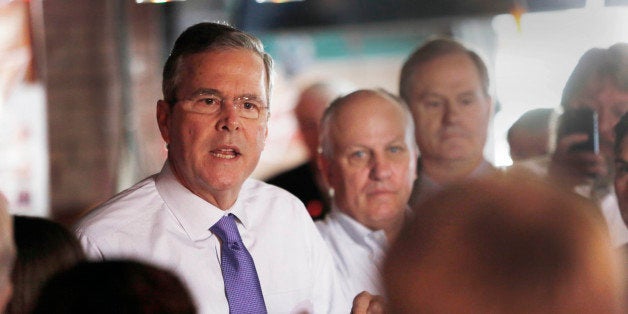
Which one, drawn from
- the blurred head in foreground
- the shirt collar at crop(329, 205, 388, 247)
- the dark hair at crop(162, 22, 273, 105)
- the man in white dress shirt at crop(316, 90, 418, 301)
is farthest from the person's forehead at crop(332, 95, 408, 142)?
the blurred head in foreground

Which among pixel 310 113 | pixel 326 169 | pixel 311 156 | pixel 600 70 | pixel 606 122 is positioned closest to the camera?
pixel 326 169

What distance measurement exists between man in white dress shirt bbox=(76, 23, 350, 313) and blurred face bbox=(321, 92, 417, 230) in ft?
1.37

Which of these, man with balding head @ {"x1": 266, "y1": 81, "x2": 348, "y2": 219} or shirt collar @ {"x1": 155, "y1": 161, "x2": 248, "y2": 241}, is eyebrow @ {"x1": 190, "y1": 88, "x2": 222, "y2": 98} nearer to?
shirt collar @ {"x1": 155, "y1": 161, "x2": 248, "y2": 241}

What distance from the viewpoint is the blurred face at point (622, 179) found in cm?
204

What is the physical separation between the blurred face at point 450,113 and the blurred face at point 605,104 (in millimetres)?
294

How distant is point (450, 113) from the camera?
2.57 m

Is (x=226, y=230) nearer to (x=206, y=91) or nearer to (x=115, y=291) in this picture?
(x=206, y=91)

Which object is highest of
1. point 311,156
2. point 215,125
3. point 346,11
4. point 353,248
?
point 346,11

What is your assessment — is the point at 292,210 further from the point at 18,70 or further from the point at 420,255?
the point at 18,70

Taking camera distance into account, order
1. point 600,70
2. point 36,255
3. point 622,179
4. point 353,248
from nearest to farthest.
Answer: point 36,255 < point 622,179 < point 353,248 < point 600,70

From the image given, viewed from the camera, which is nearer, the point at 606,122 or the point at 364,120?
the point at 364,120

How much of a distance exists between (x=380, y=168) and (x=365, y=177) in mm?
47

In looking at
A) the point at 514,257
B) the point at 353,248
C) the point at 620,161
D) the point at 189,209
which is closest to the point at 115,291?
the point at 514,257

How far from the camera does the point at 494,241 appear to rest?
771mm
